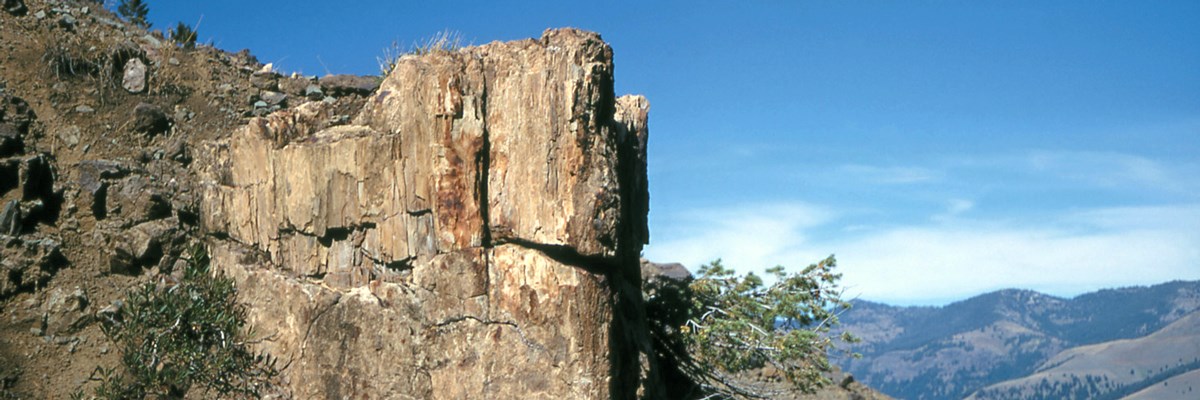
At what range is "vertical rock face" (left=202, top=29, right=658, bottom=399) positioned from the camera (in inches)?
426

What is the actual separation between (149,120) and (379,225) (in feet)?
19.3

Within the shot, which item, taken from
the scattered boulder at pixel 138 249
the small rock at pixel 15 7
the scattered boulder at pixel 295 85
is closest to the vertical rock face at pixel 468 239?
the scattered boulder at pixel 138 249

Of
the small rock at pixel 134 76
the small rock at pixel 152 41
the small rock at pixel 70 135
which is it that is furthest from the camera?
the small rock at pixel 152 41

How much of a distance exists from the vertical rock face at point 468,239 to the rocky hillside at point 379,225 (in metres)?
0.02

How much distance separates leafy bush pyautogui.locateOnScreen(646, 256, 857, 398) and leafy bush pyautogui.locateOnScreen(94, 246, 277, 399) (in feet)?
19.7

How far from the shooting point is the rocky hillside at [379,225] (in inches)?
428

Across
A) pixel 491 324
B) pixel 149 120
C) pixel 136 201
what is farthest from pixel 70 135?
pixel 491 324

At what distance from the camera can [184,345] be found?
1311 cm

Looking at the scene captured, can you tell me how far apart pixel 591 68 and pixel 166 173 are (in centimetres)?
762

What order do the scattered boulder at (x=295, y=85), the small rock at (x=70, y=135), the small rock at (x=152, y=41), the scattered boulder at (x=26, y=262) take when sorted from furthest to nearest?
the small rock at (x=152, y=41) → the scattered boulder at (x=295, y=85) → the small rock at (x=70, y=135) → the scattered boulder at (x=26, y=262)

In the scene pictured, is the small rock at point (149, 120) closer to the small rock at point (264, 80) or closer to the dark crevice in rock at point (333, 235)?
the small rock at point (264, 80)

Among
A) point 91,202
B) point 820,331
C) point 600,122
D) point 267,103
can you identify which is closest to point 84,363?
point 91,202

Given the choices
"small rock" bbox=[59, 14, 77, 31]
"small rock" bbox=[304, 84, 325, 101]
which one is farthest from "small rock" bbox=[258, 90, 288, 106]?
"small rock" bbox=[59, 14, 77, 31]

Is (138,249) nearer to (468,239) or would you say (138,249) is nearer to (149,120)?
(149,120)
